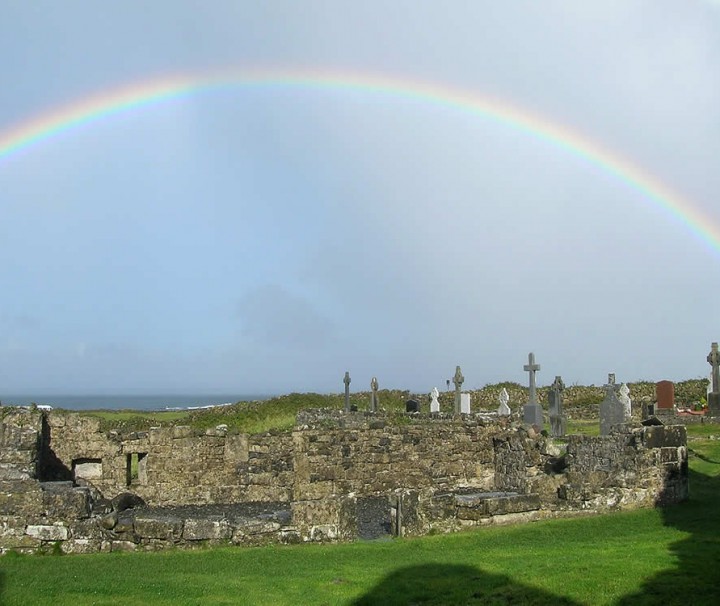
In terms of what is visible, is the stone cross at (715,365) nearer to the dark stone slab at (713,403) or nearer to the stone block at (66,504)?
the dark stone slab at (713,403)

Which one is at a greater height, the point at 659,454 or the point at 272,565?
the point at 659,454

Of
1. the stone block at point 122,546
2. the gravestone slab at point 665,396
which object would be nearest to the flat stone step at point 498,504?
the stone block at point 122,546

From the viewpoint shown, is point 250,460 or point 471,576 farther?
point 250,460

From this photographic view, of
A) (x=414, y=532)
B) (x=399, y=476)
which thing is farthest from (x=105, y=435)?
(x=414, y=532)

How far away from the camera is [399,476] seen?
61.1ft

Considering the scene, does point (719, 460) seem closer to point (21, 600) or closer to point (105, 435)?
point (105, 435)

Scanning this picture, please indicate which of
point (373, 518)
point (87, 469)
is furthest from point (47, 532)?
point (87, 469)

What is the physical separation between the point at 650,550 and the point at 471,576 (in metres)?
2.67

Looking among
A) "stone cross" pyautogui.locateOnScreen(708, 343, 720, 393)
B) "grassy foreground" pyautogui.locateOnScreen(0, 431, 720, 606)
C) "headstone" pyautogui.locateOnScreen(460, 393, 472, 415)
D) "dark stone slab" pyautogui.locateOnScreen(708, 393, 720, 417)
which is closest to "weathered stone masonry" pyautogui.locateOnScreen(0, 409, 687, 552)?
"grassy foreground" pyautogui.locateOnScreen(0, 431, 720, 606)

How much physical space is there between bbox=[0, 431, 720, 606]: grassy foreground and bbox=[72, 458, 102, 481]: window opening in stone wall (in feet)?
22.9

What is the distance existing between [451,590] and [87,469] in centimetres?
1205

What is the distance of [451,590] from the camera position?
8523 mm

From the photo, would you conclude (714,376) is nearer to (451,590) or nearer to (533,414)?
(533,414)

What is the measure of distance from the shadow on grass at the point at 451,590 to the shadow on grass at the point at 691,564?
101cm
